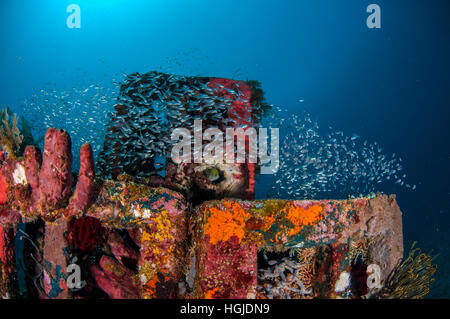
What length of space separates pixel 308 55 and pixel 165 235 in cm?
8612

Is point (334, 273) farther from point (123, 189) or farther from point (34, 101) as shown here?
point (34, 101)

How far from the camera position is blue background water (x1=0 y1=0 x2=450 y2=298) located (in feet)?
164

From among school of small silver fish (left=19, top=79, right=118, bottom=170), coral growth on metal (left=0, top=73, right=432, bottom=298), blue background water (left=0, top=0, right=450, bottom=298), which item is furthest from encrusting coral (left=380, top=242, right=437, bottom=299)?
blue background water (left=0, top=0, right=450, bottom=298)

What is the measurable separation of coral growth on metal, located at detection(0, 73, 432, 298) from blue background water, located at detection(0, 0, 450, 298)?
38.6m

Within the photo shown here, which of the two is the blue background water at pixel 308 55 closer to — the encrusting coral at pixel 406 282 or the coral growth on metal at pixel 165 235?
the encrusting coral at pixel 406 282

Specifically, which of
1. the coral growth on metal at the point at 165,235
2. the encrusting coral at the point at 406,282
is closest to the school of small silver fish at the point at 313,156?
the coral growth on metal at the point at 165,235

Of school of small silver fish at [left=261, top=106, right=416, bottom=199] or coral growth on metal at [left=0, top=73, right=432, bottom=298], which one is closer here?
coral growth on metal at [left=0, top=73, right=432, bottom=298]


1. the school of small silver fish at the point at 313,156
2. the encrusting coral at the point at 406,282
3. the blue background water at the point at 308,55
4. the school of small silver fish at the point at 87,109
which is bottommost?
the encrusting coral at the point at 406,282

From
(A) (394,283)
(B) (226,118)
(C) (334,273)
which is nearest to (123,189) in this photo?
(B) (226,118)

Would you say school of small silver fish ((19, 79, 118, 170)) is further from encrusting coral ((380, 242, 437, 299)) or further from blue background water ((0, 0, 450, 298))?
blue background water ((0, 0, 450, 298))

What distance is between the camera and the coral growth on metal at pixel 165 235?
307cm

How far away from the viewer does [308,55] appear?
75500 millimetres

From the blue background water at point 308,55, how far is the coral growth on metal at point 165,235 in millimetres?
38557

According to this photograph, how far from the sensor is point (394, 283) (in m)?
4.45
